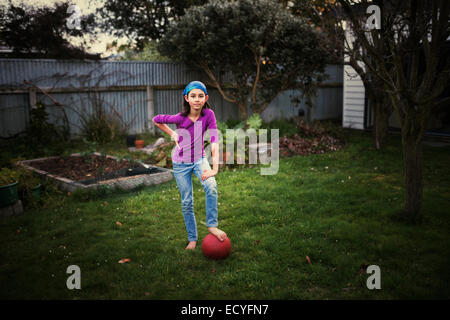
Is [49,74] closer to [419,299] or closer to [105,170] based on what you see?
[105,170]

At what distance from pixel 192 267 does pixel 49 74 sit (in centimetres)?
891

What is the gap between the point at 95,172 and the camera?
7531 mm

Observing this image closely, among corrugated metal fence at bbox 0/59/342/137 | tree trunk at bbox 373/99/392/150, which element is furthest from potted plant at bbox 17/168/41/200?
tree trunk at bbox 373/99/392/150

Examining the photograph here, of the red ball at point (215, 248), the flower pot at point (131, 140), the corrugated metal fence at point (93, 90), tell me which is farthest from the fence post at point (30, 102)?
the red ball at point (215, 248)

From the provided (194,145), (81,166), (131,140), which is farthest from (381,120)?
(81,166)

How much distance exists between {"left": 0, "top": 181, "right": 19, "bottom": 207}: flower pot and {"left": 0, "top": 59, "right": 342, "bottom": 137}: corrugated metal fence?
5.38m

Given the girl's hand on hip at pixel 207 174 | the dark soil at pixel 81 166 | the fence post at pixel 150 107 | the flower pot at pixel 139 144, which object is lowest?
the dark soil at pixel 81 166

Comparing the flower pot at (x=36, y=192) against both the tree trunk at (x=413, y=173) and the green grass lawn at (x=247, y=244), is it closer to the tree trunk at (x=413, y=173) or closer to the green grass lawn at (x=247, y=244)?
the green grass lawn at (x=247, y=244)

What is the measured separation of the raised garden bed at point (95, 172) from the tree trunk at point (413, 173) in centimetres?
436

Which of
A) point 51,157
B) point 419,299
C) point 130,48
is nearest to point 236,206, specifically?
point 419,299

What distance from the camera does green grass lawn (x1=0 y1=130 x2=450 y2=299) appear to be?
3639 mm

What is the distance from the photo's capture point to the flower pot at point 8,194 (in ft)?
17.8

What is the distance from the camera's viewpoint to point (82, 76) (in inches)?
444

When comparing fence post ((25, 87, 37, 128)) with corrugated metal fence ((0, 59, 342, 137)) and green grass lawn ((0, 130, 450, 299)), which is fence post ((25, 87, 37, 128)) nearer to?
corrugated metal fence ((0, 59, 342, 137))
